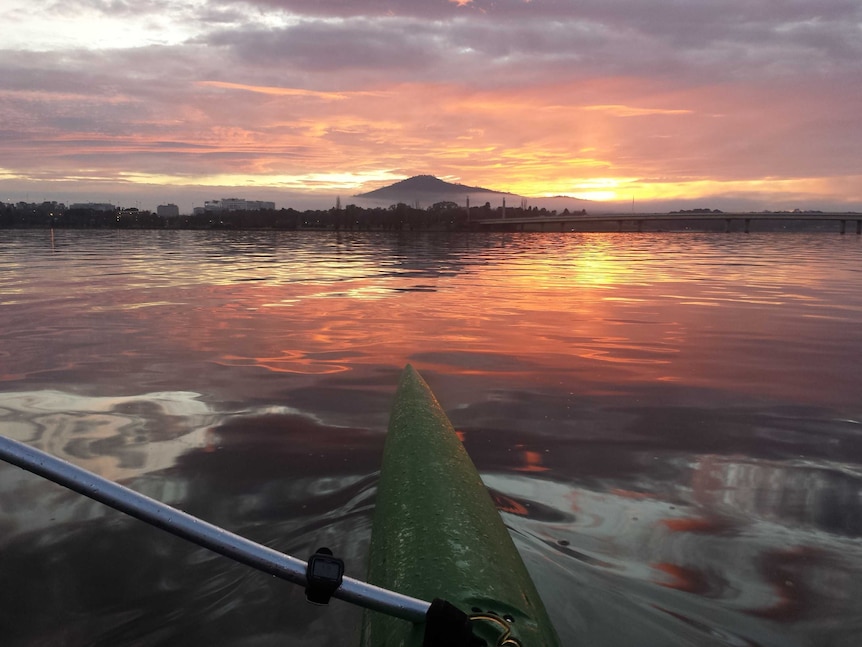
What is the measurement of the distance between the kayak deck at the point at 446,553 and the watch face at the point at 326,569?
2.34 feet

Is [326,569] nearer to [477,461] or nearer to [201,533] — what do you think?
[201,533]

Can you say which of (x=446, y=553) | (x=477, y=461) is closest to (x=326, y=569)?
(x=446, y=553)

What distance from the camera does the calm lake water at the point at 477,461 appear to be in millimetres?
3861

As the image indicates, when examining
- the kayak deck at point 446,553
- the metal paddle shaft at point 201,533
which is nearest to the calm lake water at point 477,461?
the kayak deck at point 446,553

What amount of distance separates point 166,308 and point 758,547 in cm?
1411

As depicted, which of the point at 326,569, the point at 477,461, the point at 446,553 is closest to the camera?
the point at 326,569

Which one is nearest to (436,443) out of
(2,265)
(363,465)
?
(363,465)

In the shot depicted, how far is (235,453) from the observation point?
6.22 meters

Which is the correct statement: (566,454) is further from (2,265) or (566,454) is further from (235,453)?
(2,265)

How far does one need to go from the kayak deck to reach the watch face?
714 millimetres

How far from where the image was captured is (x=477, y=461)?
6031 millimetres

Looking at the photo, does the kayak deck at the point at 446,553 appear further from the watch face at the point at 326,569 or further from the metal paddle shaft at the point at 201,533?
the watch face at the point at 326,569

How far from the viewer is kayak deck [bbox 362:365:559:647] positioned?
108 inches

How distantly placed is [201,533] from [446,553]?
1.40 metres
